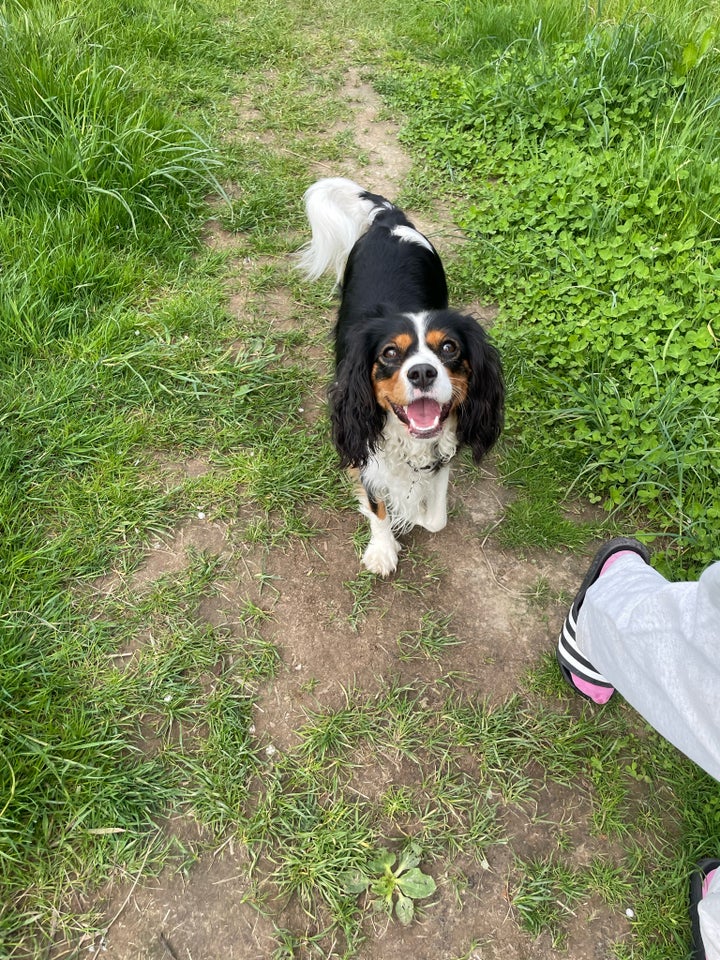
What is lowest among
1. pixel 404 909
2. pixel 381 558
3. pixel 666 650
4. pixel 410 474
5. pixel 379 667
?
pixel 404 909

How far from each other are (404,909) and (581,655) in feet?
2.80

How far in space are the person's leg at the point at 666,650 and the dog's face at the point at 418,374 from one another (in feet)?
2.30

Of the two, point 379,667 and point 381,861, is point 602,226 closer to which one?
point 379,667

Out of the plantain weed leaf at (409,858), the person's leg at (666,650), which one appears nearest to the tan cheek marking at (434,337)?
the person's leg at (666,650)

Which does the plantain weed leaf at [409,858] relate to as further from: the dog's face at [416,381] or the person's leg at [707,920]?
the dog's face at [416,381]

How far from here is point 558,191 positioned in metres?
3.26

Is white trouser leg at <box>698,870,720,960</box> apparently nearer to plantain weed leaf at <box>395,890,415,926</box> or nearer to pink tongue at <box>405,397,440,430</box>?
plantain weed leaf at <box>395,890,415,926</box>

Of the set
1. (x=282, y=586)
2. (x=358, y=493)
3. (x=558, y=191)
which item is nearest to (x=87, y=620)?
(x=282, y=586)

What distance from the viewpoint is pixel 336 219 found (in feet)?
9.20

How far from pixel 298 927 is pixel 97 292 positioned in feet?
8.61

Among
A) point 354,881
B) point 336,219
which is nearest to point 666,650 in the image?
point 354,881

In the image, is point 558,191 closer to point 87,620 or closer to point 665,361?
point 665,361

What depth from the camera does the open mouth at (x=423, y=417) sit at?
1840mm

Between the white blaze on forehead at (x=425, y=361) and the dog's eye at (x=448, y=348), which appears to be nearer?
the white blaze on forehead at (x=425, y=361)
